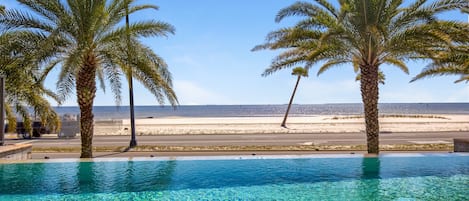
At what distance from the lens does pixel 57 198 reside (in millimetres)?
7953

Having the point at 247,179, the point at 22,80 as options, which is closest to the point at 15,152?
the point at 22,80

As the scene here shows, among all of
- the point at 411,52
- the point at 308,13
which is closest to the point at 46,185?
the point at 308,13

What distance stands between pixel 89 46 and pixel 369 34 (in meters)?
8.90

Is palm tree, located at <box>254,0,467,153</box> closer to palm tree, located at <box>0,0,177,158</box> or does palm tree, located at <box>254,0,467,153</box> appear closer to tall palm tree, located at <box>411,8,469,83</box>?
tall palm tree, located at <box>411,8,469,83</box>

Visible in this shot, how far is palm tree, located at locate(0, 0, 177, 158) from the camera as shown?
38.4 ft

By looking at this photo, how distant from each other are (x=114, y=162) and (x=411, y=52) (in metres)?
10.7

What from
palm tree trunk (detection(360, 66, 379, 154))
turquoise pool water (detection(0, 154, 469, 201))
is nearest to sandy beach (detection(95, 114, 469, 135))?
palm tree trunk (detection(360, 66, 379, 154))

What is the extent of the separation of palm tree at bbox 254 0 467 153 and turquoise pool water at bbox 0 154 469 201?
297cm

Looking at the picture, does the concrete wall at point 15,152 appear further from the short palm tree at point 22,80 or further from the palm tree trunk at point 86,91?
the palm tree trunk at point 86,91

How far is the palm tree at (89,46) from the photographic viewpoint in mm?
11695

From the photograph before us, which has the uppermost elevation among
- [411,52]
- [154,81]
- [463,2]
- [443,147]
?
[463,2]

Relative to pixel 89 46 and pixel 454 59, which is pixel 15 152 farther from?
pixel 454 59

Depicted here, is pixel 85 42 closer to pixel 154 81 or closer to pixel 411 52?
pixel 154 81

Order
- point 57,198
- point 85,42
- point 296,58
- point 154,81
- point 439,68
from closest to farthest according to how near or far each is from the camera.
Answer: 1. point 57,198
2. point 85,42
3. point 154,81
4. point 296,58
5. point 439,68
